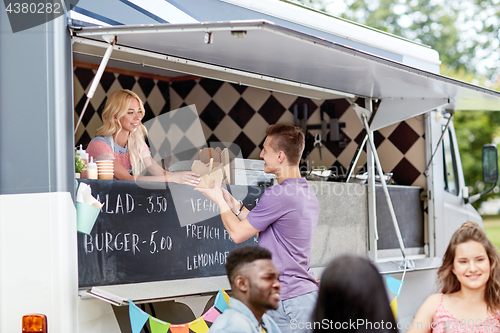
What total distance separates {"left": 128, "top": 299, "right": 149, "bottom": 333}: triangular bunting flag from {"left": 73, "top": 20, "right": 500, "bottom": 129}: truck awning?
1245 millimetres

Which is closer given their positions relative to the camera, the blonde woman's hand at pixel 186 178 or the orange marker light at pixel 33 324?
the orange marker light at pixel 33 324

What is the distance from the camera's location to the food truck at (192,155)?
7.37 ft

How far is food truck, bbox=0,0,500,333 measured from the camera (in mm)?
2246

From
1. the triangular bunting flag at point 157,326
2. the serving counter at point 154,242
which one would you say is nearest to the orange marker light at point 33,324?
the serving counter at point 154,242

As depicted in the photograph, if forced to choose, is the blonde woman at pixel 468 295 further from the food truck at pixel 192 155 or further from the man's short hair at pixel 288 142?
the food truck at pixel 192 155

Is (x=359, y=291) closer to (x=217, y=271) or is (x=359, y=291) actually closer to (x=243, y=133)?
(x=217, y=271)

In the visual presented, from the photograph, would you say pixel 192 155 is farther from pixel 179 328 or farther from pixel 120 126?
pixel 179 328

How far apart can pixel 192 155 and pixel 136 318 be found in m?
3.56

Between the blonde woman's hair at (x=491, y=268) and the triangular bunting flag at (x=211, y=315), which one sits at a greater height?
the blonde woman's hair at (x=491, y=268)

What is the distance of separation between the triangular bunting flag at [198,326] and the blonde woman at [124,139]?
3.10ft

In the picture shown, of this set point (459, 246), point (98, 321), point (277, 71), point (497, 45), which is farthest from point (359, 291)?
point (497, 45)

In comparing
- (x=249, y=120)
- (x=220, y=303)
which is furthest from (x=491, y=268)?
(x=249, y=120)

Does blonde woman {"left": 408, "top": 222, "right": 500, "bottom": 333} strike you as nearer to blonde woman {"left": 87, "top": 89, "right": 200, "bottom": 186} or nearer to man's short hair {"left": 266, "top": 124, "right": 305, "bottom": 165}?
man's short hair {"left": 266, "top": 124, "right": 305, "bottom": 165}

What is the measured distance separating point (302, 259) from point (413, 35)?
2266cm
